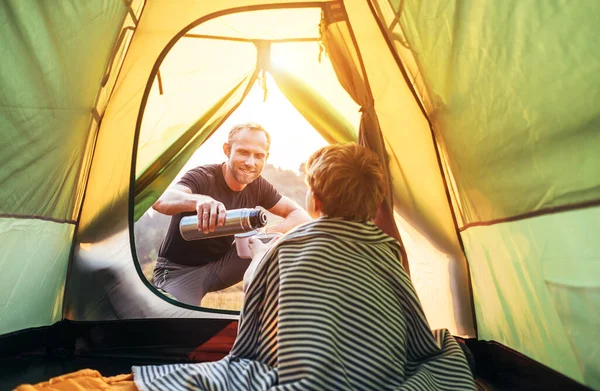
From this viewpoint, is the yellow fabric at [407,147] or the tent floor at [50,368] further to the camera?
the yellow fabric at [407,147]

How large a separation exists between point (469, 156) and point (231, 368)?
0.89 meters

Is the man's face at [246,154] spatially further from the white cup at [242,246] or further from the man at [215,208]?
the white cup at [242,246]

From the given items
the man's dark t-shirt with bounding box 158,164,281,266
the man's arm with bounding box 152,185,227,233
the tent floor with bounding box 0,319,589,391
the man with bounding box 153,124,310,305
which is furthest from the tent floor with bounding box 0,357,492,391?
the man's arm with bounding box 152,185,227,233

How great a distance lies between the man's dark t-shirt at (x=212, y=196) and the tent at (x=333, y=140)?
112 millimetres

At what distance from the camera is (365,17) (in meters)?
1.78

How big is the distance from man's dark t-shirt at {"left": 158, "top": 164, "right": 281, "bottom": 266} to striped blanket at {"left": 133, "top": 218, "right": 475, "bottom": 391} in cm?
81

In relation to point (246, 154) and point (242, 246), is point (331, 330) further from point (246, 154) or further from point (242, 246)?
point (246, 154)

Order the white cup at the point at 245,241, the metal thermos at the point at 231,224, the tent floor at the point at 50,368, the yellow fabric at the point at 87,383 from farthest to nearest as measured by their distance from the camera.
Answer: the white cup at the point at 245,241 → the metal thermos at the point at 231,224 → the tent floor at the point at 50,368 → the yellow fabric at the point at 87,383

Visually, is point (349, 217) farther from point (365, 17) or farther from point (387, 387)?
point (365, 17)

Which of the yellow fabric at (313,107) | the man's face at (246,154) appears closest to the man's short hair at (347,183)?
the yellow fabric at (313,107)

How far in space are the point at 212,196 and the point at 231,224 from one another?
6.6 inches

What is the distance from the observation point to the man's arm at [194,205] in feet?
6.65

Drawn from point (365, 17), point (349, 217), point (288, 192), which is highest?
point (365, 17)

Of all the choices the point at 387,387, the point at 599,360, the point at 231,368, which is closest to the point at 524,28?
the point at 599,360
